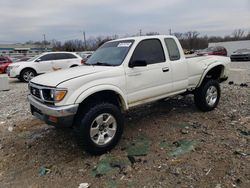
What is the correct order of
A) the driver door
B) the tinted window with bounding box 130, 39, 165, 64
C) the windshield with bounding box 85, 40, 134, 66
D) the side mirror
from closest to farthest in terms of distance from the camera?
the side mirror, the driver door, the windshield with bounding box 85, 40, 134, 66, the tinted window with bounding box 130, 39, 165, 64

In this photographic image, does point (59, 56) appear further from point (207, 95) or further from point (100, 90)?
point (100, 90)

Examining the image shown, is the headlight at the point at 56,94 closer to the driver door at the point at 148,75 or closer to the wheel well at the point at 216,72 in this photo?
the driver door at the point at 148,75

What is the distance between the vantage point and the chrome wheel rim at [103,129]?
12.5ft

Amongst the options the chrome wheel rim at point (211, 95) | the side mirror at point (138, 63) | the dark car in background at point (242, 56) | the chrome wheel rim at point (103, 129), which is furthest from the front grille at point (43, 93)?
the dark car in background at point (242, 56)

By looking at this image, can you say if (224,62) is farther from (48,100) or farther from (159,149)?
(48,100)

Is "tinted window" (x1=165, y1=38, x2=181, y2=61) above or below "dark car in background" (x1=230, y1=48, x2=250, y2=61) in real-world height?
above

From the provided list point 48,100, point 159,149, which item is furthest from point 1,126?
point 159,149

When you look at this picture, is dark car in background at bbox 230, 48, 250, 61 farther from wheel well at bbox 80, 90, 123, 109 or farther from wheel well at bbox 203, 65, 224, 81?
wheel well at bbox 80, 90, 123, 109

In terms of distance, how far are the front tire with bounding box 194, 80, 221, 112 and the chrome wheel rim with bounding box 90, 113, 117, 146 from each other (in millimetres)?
2624

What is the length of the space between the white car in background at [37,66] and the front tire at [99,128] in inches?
383

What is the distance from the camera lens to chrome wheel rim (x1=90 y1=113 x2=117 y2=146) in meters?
3.82

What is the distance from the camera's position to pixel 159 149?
4047mm

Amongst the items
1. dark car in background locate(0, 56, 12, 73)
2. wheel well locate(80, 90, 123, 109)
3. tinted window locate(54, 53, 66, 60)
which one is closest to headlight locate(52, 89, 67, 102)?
wheel well locate(80, 90, 123, 109)

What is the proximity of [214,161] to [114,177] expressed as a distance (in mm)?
1506
